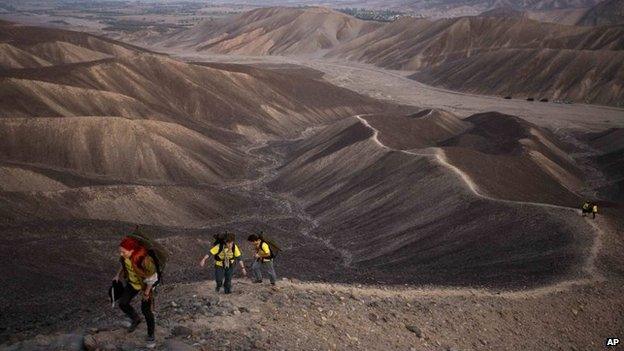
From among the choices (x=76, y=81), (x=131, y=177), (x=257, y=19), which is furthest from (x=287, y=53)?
(x=131, y=177)

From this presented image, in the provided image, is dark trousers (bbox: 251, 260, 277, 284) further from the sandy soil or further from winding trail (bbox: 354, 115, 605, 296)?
the sandy soil

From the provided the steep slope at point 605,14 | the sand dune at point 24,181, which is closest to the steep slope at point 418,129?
the sand dune at point 24,181

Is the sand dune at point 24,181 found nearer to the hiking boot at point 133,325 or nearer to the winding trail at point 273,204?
the winding trail at point 273,204

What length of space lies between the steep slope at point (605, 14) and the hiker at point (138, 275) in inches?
6578

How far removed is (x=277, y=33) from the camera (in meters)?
168

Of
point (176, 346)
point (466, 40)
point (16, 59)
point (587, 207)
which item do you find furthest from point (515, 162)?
point (466, 40)

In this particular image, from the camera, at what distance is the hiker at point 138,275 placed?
10.6m

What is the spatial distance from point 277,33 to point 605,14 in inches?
3434

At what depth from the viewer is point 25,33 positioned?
101m

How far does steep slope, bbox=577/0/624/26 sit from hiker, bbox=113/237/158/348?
167073 millimetres

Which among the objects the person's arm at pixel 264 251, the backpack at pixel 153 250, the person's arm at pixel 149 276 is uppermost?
the backpack at pixel 153 250

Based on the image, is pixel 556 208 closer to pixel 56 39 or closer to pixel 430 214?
pixel 430 214

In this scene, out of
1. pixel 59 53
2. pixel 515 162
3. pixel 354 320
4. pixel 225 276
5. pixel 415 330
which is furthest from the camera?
pixel 59 53

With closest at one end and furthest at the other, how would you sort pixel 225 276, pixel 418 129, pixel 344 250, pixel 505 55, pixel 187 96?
pixel 225 276 < pixel 344 250 < pixel 418 129 < pixel 187 96 < pixel 505 55
